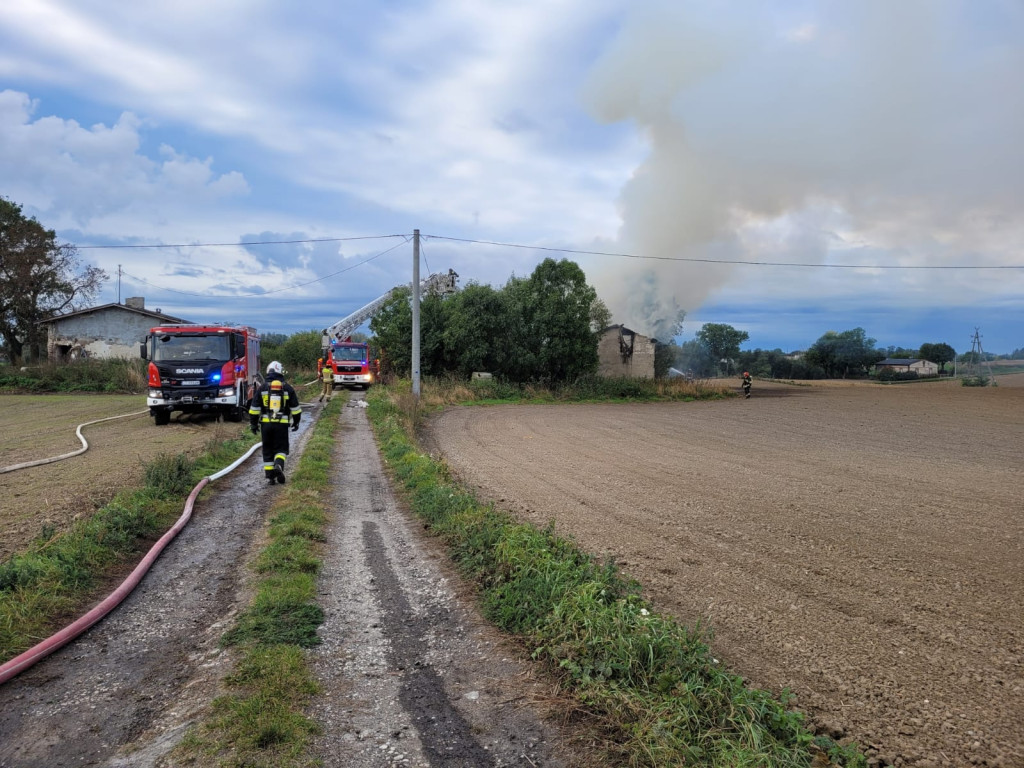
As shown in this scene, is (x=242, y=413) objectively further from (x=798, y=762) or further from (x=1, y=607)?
(x=798, y=762)

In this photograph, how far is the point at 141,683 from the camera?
13.0 feet

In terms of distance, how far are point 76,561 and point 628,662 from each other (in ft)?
16.3

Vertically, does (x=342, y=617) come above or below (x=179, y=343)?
below

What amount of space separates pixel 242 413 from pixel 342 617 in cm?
1632

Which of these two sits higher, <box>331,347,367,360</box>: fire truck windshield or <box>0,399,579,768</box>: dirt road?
<box>331,347,367,360</box>: fire truck windshield

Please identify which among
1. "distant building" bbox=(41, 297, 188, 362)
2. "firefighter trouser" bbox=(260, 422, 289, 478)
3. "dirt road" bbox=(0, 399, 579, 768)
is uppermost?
"distant building" bbox=(41, 297, 188, 362)

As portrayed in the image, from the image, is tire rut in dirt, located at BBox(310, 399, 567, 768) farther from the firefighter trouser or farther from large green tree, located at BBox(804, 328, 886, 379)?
large green tree, located at BBox(804, 328, 886, 379)

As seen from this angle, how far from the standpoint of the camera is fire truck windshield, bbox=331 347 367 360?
3344 cm

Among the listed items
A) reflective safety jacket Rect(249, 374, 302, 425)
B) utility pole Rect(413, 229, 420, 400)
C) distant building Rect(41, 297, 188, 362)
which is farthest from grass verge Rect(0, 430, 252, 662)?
distant building Rect(41, 297, 188, 362)

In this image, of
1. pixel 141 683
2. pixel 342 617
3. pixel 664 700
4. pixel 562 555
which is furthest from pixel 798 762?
pixel 141 683

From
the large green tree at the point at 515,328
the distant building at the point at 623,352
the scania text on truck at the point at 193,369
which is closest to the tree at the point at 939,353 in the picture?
the distant building at the point at 623,352

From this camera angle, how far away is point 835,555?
6.41 m

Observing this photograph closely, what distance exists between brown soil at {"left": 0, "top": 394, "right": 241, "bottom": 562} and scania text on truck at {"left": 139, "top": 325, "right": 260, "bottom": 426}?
69 cm

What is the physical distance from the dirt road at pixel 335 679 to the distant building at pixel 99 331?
3958 centimetres
